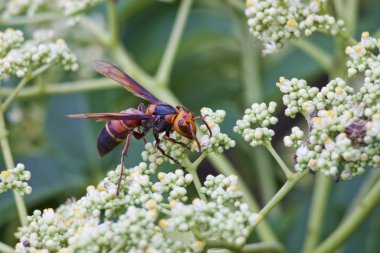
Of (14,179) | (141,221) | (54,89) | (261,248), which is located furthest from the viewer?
(54,89)

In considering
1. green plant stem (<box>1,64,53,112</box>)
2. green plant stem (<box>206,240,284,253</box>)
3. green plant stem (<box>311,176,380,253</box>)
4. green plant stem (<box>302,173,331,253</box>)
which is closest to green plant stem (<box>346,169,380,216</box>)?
green plant stem (<box>302,173,331,253</box>)

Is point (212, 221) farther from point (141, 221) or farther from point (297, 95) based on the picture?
point (297, 95)

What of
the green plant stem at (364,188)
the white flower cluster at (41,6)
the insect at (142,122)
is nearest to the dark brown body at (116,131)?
the insect at (142,122)

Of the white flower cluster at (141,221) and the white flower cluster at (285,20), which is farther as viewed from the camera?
the white flower cluster at (285,20)

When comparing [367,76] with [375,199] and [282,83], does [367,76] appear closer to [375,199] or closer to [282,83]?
[282,83]

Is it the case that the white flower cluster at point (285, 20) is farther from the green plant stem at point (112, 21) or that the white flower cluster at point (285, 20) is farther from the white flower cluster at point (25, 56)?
the green plant stem at point (112, 21)

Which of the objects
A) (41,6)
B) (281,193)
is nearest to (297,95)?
(281,193)

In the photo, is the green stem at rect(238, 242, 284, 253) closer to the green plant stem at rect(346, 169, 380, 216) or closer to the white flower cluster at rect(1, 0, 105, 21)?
the green plant stem at rect(346, 169, 380, 216)
